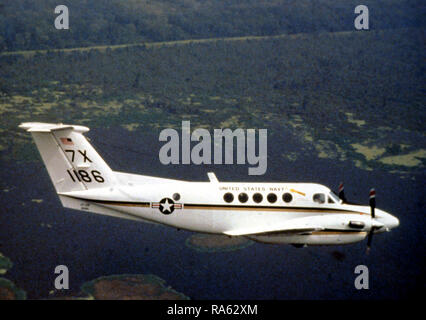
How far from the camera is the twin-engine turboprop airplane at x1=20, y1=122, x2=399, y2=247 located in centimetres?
3238

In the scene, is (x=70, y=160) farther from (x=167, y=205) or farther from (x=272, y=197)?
(x=272, y=197)

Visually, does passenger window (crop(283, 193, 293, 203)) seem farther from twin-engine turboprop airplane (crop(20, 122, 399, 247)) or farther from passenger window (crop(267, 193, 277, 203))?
passenger window (crop(267, 193, 277, 203))

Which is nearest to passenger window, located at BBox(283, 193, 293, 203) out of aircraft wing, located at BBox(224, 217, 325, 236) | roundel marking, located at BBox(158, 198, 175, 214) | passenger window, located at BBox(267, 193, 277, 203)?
passenger window, located at BBox(267, 193, 277, 203)

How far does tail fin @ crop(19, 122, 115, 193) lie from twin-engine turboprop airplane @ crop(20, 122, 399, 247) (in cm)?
6

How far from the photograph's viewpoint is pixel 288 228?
31.6m

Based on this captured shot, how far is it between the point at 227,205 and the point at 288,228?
3970 mm

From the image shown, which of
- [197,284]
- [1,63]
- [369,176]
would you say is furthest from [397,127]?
[1,63]

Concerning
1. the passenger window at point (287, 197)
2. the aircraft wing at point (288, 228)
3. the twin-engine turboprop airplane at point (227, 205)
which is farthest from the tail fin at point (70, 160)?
the passenger window at point (287, 197)

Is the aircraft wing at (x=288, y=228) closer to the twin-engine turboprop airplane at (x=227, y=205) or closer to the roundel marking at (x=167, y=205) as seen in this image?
the twin-engine turboprop airplane at (x=227, y=205)

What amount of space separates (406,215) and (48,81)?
55.1 m

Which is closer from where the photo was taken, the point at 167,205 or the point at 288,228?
the point at 288,228

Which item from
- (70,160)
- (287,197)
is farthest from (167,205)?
(287,197)

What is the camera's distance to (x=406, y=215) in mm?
48781

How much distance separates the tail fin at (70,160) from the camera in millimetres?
32750
